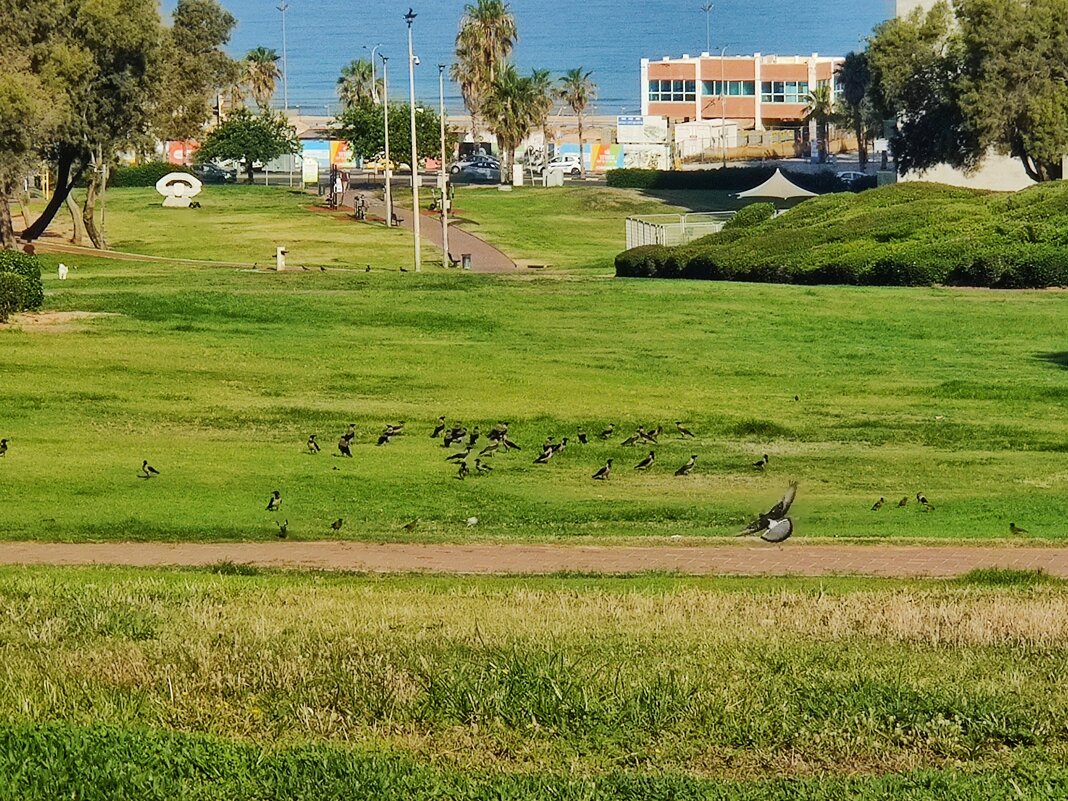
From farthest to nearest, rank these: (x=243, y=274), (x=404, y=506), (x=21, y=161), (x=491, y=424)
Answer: (x=21, y=161) → (x=243, y=274) → (x=491, y=424) → (x=404, y=506)

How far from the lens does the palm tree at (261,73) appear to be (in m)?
134

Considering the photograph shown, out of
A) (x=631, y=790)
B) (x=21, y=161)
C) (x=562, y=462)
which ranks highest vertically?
(x=21, y=161)

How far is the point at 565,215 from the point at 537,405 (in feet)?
222

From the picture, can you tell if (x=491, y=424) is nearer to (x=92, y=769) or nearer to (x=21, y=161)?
(x=92, y=769)

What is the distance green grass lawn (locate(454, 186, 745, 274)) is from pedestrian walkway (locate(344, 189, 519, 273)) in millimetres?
985

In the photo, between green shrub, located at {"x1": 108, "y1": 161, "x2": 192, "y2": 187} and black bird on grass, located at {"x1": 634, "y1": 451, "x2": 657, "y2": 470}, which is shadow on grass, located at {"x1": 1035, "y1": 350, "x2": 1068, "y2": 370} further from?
green shrub, located at {"x1": 108, "y1": 161, "x2": 192, "y2": 187}

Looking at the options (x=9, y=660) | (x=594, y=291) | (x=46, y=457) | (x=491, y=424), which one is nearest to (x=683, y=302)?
(x=594, y=291)

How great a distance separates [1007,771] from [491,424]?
18.0m

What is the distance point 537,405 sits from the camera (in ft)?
85.8

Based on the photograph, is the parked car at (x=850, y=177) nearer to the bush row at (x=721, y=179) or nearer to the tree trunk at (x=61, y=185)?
the bush row at (x=721, y=179)

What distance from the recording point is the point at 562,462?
2222 cm

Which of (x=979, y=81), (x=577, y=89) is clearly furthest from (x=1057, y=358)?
(x=577, y=89)

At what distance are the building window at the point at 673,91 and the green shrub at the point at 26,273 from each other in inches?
5634

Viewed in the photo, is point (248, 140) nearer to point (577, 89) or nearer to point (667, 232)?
point (577, 89)
